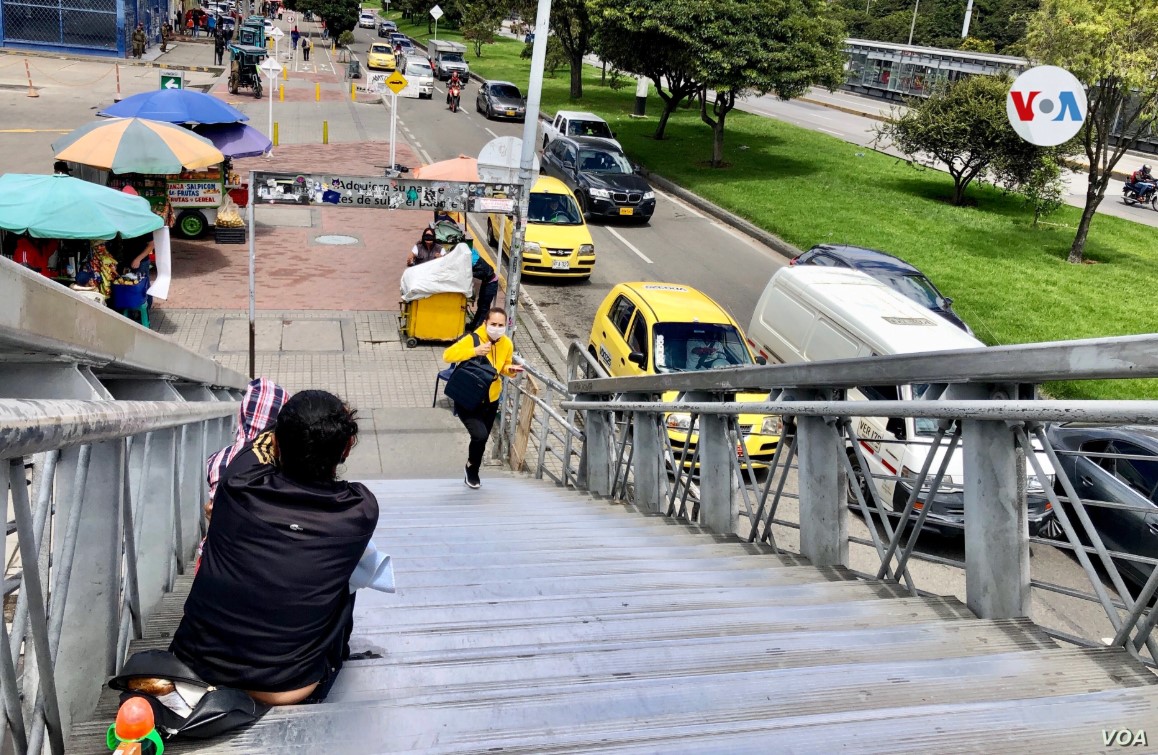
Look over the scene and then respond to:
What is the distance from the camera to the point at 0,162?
23812mm

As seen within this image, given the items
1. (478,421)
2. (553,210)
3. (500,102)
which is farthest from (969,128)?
(500,102)

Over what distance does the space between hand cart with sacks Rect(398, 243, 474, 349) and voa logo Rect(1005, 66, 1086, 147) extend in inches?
324

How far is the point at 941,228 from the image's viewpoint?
76.1 ft

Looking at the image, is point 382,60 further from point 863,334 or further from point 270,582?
point 270,582

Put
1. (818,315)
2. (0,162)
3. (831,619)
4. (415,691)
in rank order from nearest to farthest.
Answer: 1. (415,691)
2. (831,619)
3. (818,315)
4. (0,162)

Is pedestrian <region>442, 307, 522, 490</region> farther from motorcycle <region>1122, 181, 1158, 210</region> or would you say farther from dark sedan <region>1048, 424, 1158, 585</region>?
motorcycle <region>1122, 181, 1158, 210</region>

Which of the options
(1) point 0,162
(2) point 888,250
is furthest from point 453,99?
(2) point 888,250

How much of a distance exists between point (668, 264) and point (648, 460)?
1386cm

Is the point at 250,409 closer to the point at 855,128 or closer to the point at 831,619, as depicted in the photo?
the point at 831,619

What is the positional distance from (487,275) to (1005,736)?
45.0 ft

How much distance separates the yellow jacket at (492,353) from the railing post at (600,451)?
85cm

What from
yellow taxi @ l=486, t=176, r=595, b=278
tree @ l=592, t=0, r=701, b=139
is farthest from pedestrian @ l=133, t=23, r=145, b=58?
yellow taxi @ l=486, t=176, r=595, b=278

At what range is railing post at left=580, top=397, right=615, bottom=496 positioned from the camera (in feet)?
29.7

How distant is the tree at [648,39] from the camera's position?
2777 centimetres
